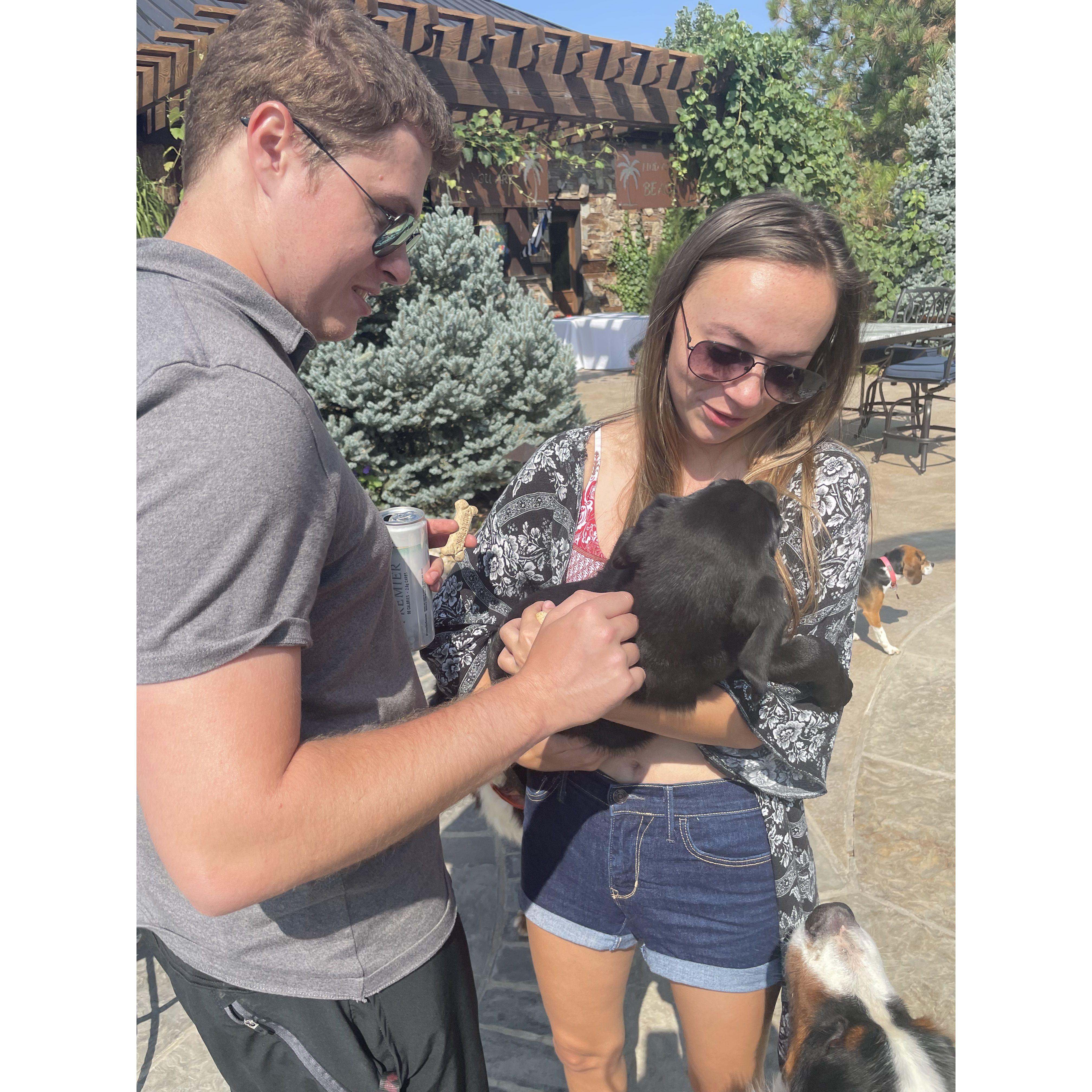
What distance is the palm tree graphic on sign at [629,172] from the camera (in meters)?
10.5

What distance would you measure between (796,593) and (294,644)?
1.22 m

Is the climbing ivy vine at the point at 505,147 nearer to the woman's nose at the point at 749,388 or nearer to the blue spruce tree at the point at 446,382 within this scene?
the blue spruce tree at the point at 446,382

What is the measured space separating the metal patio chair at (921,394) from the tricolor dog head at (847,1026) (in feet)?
28.2

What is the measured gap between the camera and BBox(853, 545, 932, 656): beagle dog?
568 cm

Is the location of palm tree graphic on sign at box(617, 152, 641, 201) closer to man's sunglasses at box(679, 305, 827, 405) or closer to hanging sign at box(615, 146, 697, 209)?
hanging sign at box(615, 146, 697, 209)

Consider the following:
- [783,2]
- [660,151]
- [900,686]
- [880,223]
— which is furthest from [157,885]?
[783,2]

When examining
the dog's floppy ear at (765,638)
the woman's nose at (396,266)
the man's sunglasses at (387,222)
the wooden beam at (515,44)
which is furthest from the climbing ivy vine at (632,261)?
the man's sunglasses at (387,222)

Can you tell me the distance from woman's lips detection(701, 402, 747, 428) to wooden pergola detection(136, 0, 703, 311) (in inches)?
198

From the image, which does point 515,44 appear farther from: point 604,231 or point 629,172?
point 604,231

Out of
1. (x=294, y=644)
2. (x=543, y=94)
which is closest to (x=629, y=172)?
(x=543, y=94)

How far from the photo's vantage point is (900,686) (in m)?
5.27

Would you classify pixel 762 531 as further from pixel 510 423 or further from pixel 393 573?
pixel 510 423

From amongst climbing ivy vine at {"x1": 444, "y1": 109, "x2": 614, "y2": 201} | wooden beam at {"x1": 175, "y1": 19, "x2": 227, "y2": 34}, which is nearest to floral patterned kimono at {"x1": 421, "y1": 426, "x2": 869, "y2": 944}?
wooden beam at {"x1": 175, "y1": 19, "x2": 227, "y2": 34}

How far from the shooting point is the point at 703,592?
194 cm
